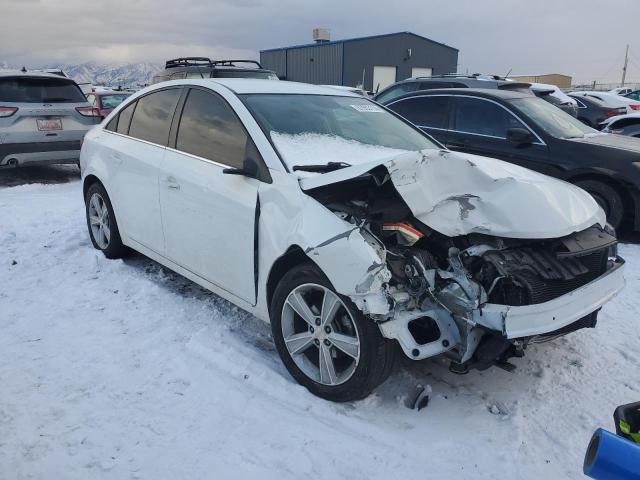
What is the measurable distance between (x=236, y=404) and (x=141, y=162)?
2.32 meters

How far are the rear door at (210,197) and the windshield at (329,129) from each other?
0.22 meters

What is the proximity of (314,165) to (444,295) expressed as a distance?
115cm

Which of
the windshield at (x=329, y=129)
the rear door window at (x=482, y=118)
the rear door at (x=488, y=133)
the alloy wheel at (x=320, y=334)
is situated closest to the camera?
the alloy wheel at (x=320, y=334)

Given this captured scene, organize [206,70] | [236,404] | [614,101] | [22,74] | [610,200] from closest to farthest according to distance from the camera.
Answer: [236,404], [610,200], [22,74], [206,70], [614,101]

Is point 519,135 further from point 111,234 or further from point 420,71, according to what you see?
point 420,71

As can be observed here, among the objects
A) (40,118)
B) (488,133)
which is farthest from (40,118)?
(488,133)

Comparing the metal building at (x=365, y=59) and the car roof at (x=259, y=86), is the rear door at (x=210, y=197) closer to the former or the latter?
the car roof at (x=259, y=86)

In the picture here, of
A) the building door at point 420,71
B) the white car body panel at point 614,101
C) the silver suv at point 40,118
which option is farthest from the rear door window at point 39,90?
the building door at point 420,71

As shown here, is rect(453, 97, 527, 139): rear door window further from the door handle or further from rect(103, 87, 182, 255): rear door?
the door handle

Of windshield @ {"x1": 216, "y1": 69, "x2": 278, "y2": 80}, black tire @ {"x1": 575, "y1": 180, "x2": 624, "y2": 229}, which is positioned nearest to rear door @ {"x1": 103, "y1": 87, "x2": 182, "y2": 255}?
black tire @ {"x1": 575, "y1": 180, "x2": 624, "y2": 229}

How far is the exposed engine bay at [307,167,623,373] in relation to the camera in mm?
2701

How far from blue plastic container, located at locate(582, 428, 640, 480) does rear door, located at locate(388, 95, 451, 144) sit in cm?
615

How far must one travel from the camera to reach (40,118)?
8.45 metres

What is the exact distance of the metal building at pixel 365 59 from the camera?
102 feet
